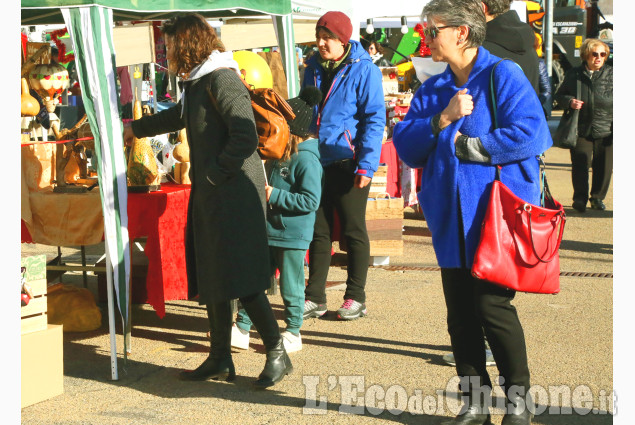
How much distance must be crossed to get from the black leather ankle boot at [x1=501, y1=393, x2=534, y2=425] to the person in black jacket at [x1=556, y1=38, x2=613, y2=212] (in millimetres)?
6669

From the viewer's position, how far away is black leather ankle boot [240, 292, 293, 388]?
435 centimetres

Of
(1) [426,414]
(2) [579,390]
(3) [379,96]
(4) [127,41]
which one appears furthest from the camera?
(4) [127,41]

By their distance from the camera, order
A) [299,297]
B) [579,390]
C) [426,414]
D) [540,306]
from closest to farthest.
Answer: [426,414] → [579,390] → [299,297] → [540,306]

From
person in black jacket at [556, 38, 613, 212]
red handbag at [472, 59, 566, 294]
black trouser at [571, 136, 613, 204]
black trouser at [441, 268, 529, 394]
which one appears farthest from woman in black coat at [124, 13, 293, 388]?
black trouser at [571, 136, 613, 204]

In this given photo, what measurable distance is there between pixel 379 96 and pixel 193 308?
1.97 metres

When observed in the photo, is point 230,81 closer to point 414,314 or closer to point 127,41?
point 414,314

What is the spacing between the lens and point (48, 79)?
5844 millimetres

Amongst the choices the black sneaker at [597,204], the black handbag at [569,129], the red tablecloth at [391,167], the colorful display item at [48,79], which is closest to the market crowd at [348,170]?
the colorful display item at [48,79]

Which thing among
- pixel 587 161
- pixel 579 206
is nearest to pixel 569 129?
pixel 587 161

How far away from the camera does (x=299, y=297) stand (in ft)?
16.4

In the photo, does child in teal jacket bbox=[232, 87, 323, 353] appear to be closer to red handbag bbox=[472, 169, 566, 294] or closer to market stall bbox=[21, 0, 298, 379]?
market stall bbox=[21, 0, 298, 379]

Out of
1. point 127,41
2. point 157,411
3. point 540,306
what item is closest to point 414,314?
point 540,306

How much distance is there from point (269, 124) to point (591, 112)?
20.6 feet

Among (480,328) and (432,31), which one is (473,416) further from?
(432,31)
